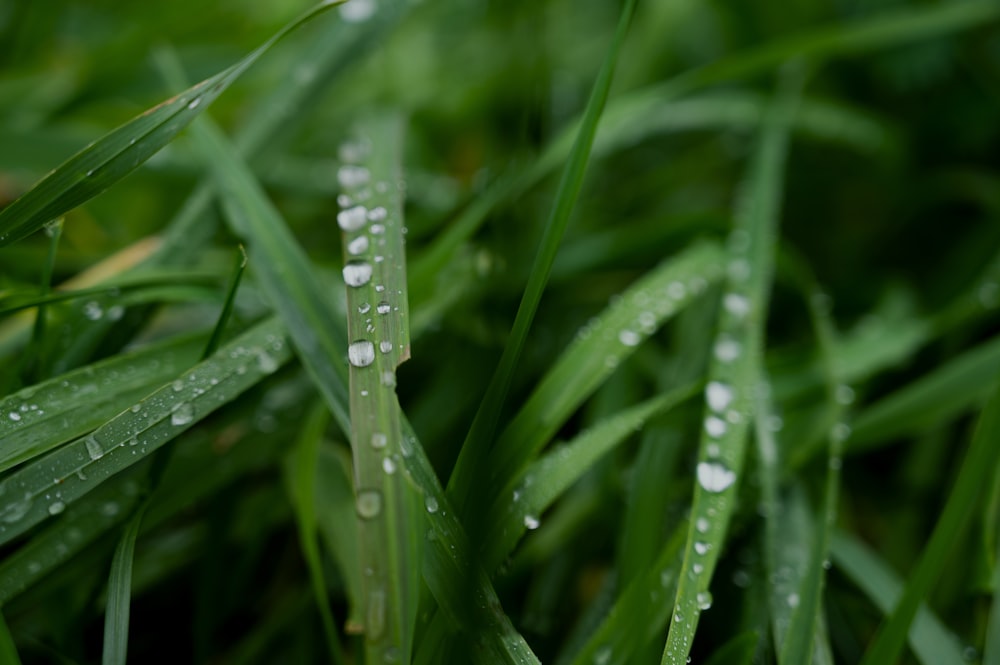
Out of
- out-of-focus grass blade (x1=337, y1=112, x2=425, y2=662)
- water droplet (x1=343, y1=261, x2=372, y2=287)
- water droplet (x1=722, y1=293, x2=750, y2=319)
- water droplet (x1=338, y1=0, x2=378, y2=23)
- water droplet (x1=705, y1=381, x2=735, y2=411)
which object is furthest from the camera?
water droplet (x1=338, y1=0, x2=378, y2=23)

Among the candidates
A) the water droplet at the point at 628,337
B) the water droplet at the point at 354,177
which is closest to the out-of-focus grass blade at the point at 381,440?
the water droplet at the point at 354,177

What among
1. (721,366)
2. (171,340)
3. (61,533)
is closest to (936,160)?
(721,366)

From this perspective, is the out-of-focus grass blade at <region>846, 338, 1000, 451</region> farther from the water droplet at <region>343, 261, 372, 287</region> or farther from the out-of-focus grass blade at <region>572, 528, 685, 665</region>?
the water droplet at <region>343, 261, 372, 287</region>

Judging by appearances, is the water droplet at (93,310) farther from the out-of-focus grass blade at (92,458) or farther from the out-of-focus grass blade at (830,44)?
the out-of-focus grass blade at (830,44)

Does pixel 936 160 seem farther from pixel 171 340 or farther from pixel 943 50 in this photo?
pixel 171 340

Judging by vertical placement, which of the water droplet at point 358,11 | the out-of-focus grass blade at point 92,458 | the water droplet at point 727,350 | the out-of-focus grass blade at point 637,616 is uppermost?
the water droplet at point 358,11

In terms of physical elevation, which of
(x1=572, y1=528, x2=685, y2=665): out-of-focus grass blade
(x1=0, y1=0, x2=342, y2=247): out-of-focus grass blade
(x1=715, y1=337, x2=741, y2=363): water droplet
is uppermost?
(x1=0, y1=0, x2=342, y2=247): out-of-focus grass blade

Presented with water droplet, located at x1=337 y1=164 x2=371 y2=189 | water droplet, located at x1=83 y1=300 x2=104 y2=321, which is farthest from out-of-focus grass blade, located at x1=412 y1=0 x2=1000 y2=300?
water droplet, located at x1=83 y1=300 x2=104 y2=321
